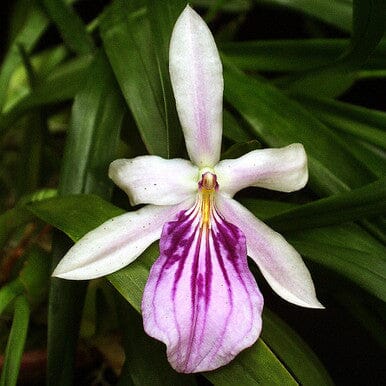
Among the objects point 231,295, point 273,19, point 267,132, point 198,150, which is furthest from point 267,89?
point 273,19

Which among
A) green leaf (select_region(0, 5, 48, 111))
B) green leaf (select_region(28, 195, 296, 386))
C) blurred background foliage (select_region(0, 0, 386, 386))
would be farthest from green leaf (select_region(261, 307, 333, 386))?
green leaf (select_region(0, 5, 48, 111))

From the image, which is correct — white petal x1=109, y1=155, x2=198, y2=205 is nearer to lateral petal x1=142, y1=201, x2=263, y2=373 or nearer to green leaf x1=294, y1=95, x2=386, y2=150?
lateral petal x1=142, y1=201, x2=263, y2=373

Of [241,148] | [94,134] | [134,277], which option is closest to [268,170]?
[241,148]

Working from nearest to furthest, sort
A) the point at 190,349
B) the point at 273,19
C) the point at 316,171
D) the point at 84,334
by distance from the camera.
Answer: the point at 190,349
the point at 316,171
the point at 84,334
the point at 273,19

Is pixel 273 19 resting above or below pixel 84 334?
above

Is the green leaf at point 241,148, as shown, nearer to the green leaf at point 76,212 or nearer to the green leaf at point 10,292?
the green leaf at point 76,212

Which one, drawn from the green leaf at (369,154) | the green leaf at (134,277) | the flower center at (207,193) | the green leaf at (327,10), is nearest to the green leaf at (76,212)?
the green leaf at (134,277)

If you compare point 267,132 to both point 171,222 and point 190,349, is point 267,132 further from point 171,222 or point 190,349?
point 190,349
